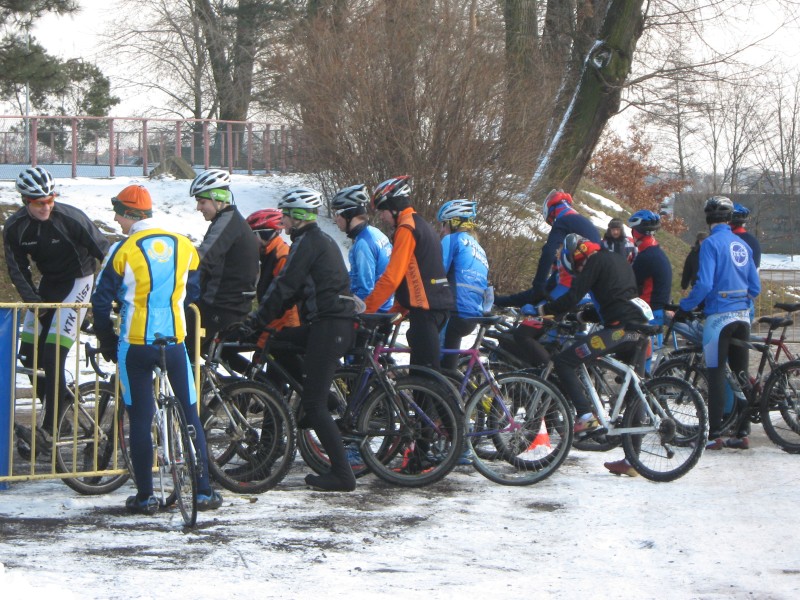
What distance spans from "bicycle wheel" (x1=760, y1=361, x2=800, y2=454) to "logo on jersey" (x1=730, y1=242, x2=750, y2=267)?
84cm

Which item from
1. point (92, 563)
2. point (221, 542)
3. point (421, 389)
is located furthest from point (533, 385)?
point (92, 563)

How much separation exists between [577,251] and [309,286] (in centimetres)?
205

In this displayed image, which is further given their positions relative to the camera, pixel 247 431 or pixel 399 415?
pixel 399 415

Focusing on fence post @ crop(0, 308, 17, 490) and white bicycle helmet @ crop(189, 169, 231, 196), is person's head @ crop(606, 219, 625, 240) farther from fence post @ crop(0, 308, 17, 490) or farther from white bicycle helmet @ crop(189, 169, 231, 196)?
fence post @ crop(0, 308, 17, 490)

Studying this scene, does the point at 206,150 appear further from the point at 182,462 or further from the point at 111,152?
the point at 182,462

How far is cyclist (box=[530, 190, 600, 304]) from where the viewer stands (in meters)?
10.2

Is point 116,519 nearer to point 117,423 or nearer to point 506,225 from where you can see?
point 117,423

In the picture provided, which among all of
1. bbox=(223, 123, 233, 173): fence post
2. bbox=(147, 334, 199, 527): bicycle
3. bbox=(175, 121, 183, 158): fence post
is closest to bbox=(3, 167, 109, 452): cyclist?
bbox=(147, 334, 199, 527): bicycle

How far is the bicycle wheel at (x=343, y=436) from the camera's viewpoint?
768cm

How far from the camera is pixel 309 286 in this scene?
7.44m

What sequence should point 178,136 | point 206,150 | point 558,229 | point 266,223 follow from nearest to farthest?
point 266,223, point 558,229, point 178,136, point 206,150

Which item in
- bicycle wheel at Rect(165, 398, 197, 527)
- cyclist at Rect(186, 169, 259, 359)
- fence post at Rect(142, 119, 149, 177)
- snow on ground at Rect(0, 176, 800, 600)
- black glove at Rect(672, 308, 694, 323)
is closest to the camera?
snow on ground at Rect(0, 176, 800, 600)

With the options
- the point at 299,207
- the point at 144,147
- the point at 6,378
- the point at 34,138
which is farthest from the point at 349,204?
the point at 34,138

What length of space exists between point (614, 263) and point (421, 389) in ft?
5.58
